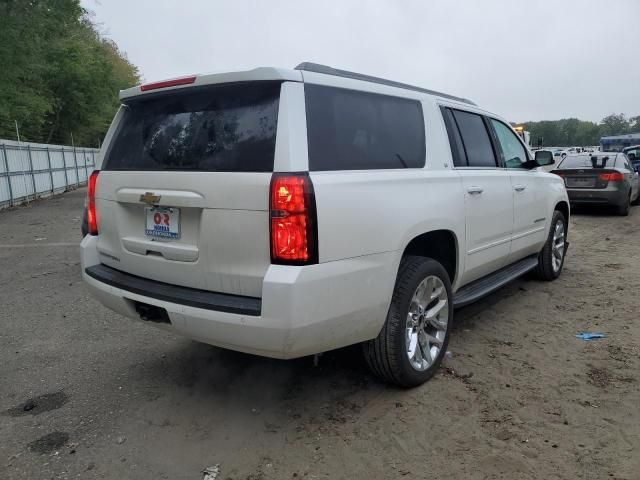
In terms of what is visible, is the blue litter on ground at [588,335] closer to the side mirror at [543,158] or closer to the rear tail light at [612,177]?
the side mirror at [543,158]

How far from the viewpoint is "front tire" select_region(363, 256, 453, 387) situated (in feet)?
10.1

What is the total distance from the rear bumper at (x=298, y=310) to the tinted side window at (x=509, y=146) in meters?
2.44

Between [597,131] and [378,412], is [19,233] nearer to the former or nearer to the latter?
[378,412]

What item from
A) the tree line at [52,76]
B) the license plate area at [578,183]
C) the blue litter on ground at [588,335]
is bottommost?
the blue litter on ground at [588,335]

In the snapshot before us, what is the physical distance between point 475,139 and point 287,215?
2430mm

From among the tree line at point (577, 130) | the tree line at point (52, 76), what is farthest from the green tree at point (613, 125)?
the tree line at point (52, 76)

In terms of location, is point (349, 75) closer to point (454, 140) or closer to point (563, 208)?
point (454, 140)

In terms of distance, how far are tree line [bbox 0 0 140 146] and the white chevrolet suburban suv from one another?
20.0m

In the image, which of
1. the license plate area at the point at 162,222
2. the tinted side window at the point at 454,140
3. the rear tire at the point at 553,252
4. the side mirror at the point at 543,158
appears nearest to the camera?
the license plate area at the point at 162,222

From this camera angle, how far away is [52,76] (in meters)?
32.0

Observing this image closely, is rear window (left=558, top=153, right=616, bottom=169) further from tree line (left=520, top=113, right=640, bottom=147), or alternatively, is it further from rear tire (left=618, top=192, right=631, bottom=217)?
tree line (left=520, top=113, right=640, bottom=147)

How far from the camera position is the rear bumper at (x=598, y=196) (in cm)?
1134

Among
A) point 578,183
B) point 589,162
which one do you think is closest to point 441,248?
point 578,183

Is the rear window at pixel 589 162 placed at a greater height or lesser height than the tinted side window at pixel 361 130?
lesser
